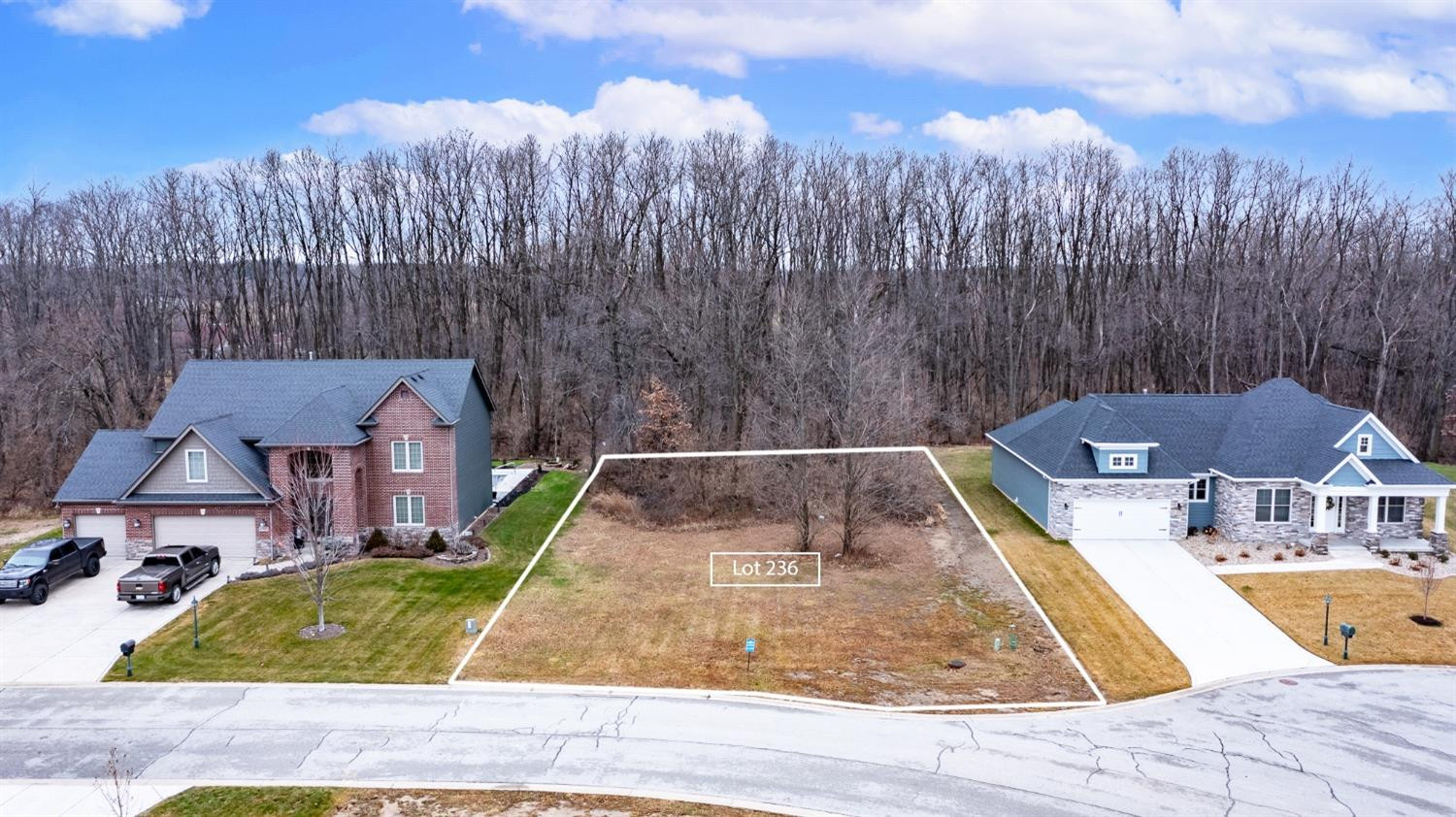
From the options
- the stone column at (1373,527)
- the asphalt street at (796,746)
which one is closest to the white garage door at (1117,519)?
the stone column at (1373,527)

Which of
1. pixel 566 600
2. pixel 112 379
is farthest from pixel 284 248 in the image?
pixel 566 600

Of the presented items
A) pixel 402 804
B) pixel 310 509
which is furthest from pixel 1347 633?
pixel 310 509

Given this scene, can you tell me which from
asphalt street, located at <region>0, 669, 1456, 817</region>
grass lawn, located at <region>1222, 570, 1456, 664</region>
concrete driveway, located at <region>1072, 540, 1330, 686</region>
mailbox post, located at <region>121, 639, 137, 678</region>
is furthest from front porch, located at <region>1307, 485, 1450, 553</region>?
mailbox post, located at <region>121, 639, 137, 678</region>

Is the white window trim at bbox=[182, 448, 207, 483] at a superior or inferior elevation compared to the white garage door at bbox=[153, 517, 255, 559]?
superior

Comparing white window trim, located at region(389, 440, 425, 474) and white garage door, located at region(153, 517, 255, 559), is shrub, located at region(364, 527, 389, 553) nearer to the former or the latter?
white window trim, located at region(389, 440, 425, 474)

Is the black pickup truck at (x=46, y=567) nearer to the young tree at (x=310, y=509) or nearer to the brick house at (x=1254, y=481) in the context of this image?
the young tree at (x=310, y=509)

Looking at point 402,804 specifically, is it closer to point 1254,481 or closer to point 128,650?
point 128,650
